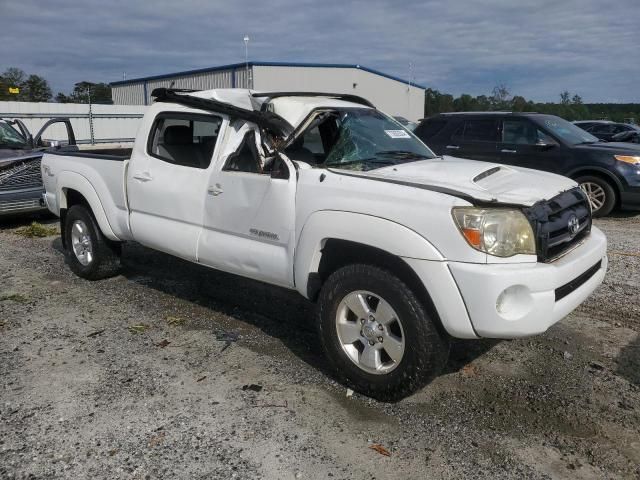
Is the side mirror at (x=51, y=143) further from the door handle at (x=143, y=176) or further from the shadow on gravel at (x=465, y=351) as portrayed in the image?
the shadow on gravel at (x=465, y=351)

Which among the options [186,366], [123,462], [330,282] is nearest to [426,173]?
[330,282]

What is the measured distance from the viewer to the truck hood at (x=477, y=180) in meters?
3.22

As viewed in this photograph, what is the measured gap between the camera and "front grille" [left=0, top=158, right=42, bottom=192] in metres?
8.53

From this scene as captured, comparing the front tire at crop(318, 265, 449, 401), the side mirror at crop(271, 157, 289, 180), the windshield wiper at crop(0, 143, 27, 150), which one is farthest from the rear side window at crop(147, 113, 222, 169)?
the windshield wiper at crop(0, 143, 27, 150)

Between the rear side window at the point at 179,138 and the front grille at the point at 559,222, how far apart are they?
2.77 metres

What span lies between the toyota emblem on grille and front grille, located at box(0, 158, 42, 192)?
8.09m

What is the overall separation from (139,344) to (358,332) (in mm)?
1907

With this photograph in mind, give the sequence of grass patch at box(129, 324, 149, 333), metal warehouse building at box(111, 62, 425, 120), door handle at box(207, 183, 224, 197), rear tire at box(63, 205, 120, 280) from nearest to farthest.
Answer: door handle at box(207, 183, 224, 197) < grass patch at box(129, 324, 149, 333) < rear tire at box(63, 205, 120, 280) < metal warehouse building at box(111, 62, 425, 120)

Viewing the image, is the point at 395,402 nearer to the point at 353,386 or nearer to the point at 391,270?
the point at 353,386

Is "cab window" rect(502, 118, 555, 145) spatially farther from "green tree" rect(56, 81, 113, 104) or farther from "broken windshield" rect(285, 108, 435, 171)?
"green tree" rect(56, 81, 113, 104)

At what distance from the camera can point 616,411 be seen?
337cm

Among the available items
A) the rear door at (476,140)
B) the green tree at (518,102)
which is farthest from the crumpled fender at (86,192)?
the green tree at (518,102)

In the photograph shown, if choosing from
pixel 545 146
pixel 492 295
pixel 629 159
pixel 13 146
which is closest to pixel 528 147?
pixel 545 146

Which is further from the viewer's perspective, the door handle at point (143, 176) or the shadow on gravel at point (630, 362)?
the door handle at point (143, 176)
